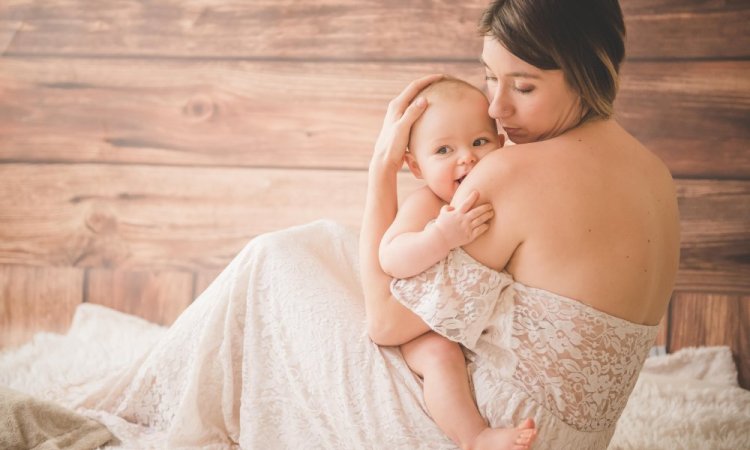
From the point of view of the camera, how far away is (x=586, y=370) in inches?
45.7

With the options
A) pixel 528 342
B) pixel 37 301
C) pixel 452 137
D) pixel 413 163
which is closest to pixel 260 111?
pixel 37 301

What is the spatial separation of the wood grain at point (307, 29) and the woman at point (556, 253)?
44.1 inches

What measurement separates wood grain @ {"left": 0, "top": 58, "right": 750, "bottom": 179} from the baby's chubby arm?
1.20m

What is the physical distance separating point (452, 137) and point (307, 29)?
4.29 ft

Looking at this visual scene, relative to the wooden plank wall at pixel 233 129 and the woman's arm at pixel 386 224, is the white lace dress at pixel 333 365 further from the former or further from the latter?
the wooden plank wall at pixel 233 129

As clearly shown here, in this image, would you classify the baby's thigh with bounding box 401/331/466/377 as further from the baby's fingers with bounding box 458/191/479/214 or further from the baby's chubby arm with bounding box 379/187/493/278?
the baby's fingers with bounding box 458/191/479/214

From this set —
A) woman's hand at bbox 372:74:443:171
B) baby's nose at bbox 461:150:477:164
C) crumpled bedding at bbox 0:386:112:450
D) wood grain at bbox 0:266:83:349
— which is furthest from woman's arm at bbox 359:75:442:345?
wood grain at bbox 0:266:83:349

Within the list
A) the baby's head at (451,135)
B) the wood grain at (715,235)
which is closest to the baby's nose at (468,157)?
the baby's head at (451,135)

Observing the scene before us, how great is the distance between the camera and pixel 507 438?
3.65 ft

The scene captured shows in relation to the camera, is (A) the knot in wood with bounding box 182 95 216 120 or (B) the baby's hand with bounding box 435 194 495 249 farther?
(A) the knot in wood with bounding box 182 95 216 120

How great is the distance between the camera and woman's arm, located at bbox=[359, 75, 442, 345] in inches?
48.8

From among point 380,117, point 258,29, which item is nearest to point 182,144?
point 258,29

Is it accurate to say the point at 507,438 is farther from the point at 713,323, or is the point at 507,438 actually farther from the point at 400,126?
the point at 713,323

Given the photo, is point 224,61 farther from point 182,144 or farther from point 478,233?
point 478,233
